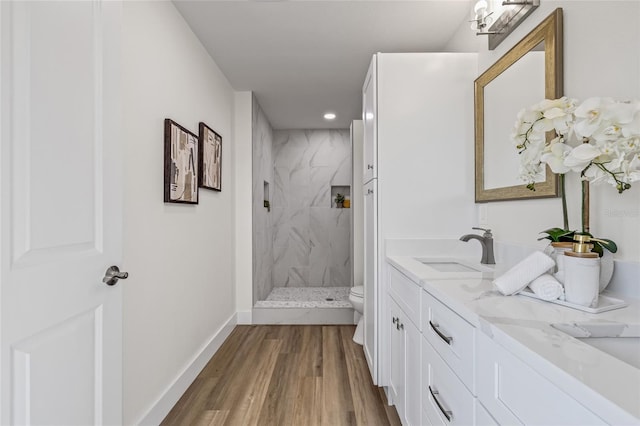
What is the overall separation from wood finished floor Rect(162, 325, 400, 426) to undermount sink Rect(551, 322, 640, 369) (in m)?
1.35

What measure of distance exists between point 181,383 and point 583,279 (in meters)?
2.16

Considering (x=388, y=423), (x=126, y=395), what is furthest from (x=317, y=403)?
(x=126, y=395)

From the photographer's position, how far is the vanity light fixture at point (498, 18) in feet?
5.19

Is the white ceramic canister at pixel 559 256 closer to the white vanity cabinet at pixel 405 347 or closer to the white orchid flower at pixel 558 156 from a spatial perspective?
the white orchid flower at pixel 558 156

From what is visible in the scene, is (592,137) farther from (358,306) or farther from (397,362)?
(358,306)

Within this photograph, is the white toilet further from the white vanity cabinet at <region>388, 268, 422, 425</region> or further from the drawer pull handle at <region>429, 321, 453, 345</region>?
the drawer pull handle at <region>429, 321, 453, 345</region>

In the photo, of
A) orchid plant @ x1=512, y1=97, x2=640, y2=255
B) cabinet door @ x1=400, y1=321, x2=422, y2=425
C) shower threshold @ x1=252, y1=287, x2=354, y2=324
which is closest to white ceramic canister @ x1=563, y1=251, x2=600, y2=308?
orchid plant @ x1=512, y1=97, x2=640, y2=255

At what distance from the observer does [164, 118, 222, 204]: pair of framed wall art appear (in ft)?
6.30

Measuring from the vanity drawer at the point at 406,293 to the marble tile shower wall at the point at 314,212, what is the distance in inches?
117

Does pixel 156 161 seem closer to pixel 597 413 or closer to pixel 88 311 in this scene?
pixel 88 311

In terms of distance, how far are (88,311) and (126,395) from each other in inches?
30.6

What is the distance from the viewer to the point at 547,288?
3.25ft

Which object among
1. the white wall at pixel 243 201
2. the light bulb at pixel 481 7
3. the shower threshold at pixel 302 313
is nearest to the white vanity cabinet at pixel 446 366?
the light bulb at pixel 481 7

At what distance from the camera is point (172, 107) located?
6.59ft
